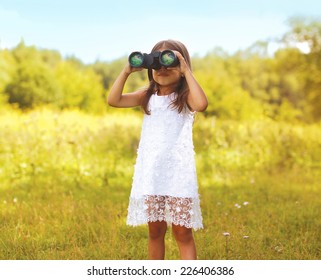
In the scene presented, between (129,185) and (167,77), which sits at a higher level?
(167,77)

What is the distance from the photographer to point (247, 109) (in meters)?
15.6

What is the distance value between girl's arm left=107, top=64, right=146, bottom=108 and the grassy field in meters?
1.25

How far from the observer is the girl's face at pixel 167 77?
2.65 m

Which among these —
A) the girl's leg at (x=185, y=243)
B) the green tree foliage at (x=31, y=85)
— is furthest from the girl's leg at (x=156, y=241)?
the green tree foliage at (x=31, y=85)

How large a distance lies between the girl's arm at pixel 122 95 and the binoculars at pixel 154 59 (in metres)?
0.06

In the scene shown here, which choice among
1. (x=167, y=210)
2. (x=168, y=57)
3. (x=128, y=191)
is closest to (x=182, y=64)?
(x=168, y=57)

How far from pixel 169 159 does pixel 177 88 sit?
16.5 inches

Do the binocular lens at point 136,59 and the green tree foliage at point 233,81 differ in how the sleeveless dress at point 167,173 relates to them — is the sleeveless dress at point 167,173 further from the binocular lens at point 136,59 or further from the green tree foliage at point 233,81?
the green tree foliage at point 233,81

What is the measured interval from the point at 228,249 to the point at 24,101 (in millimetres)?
13402

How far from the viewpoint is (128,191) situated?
5.61 m

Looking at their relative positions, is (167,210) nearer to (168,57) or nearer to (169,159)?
(169,159)

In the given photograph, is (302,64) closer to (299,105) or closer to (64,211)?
(299,105)

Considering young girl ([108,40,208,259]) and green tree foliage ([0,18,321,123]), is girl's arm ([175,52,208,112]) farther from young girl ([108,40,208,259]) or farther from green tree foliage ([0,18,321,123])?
green tree foliage ([0,18,321,123])

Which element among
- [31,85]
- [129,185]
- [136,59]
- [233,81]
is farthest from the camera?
[233,81]
